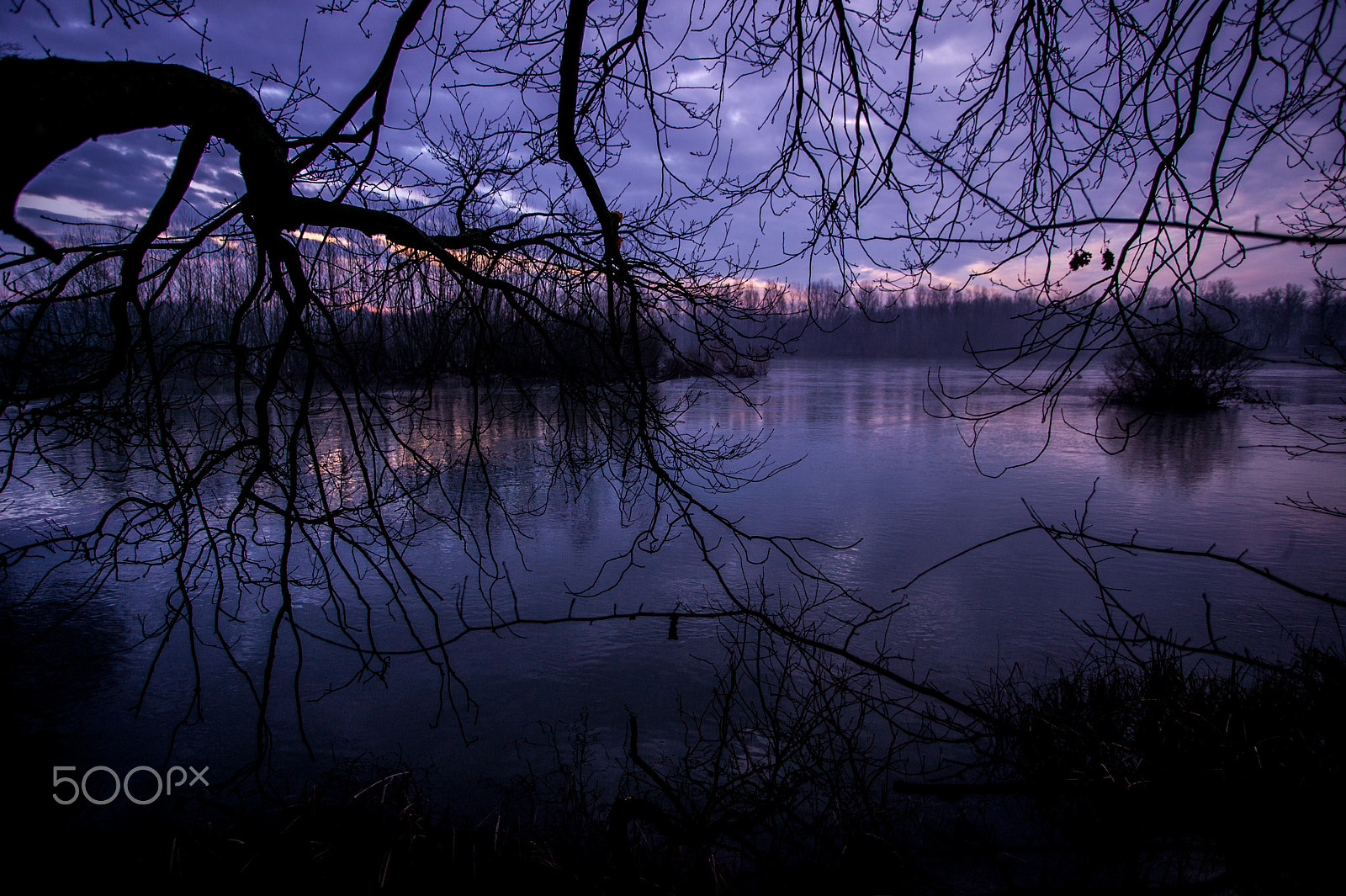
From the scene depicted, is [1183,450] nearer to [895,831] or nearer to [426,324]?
[895,831]

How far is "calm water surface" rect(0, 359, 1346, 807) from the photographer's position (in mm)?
4262

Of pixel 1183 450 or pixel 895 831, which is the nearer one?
pixel 895 831

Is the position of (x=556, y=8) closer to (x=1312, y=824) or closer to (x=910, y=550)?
(x=1312, y=824)

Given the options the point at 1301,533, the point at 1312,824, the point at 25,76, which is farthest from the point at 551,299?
the point at 1301,533

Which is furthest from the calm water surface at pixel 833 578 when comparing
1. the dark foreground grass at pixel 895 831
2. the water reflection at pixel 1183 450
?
the dark foreground grass at pixel 895 831

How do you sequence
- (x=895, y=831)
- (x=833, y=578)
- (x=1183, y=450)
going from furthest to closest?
(x=1183, y=450) → (x=833, y=578) → (x=895, y=831)

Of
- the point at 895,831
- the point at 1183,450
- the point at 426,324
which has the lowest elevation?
the point at 895,831

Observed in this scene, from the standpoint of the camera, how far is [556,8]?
2512 millimetres

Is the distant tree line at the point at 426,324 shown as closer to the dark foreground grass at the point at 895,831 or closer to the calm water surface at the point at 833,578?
the calm water surface at the point at 833,578

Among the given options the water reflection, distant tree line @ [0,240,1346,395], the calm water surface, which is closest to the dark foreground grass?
the calm water surface

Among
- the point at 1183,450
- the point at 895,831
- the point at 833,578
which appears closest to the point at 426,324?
the point at 895,831

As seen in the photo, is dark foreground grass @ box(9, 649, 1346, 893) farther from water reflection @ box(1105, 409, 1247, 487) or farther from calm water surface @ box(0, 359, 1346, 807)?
water reflection @ box(1105, 409, 1247, 487)

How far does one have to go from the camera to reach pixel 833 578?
20.4 feet

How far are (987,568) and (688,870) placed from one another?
4.60 m
